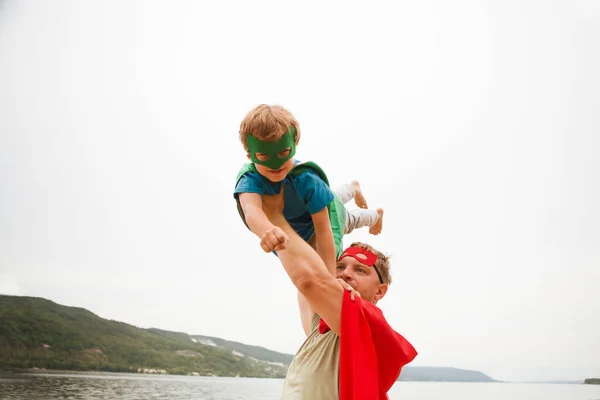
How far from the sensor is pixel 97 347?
57.1 metres

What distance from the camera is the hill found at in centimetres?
5214

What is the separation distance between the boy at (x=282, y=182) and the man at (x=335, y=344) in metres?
0.18

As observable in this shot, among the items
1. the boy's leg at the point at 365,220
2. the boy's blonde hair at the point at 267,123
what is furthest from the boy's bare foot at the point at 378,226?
the boy's blonde hair at the point at 267,123

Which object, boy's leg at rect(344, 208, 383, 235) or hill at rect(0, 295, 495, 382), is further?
hill at rect(0, 295, 495, 382)

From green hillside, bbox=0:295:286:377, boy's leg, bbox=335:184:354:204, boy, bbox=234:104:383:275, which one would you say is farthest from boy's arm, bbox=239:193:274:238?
green hillside, bbox=0:295:286:377

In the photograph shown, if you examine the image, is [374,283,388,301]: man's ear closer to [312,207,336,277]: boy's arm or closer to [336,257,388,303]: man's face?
[336,257,388,303]: man's face

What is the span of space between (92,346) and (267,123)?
60.9 meters

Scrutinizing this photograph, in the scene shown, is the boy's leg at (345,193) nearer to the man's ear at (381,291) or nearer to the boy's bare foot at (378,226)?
the boy's bare foot at (378,226)

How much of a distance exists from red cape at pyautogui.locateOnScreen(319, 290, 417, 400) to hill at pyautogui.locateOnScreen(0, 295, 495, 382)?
53.7 metres

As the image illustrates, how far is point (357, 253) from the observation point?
269cm

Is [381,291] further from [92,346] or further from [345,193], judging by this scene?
[92,346]

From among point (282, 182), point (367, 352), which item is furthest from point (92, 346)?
point (367, 352)

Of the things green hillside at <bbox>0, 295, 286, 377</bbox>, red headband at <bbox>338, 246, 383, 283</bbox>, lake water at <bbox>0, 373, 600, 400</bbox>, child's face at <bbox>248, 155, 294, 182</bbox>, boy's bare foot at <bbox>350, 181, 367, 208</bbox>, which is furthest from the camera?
green hillside at <bbox>0, 295, 286, 377</bbox>

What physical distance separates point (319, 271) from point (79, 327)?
6462cm
